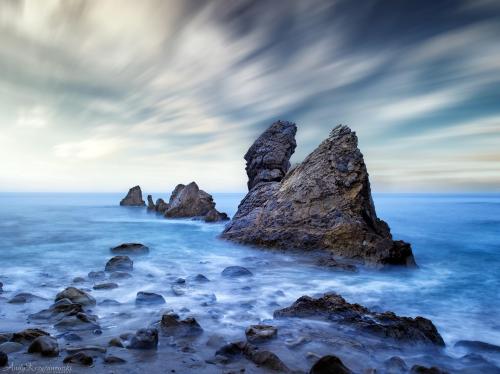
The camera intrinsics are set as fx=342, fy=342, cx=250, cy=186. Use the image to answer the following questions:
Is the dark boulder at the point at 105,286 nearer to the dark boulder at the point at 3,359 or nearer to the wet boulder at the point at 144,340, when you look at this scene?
the wet boulder at the point at 144,340

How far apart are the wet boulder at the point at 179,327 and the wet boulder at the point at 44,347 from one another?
1.75m

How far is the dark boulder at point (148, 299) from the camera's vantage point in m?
8.21

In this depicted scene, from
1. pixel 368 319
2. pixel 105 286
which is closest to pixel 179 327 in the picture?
pixel 368 319

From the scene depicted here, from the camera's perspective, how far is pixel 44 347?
5.13 metres

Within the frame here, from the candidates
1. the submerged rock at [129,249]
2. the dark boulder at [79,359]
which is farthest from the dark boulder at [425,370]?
the submerged rock at [129,249]

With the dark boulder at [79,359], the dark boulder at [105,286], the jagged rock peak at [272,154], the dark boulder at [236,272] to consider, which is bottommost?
the dark boulder at [105,286]

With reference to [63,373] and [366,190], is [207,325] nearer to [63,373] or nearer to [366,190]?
[63,373]

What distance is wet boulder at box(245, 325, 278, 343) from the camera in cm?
595

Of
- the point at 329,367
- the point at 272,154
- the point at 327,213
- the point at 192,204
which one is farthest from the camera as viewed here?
A: the point at 192,204

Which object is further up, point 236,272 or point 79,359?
point 236,272

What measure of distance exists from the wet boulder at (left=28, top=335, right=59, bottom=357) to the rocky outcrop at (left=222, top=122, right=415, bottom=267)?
438 inches

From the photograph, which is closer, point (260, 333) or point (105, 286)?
point (260, 333)

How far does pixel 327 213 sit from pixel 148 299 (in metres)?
9.69

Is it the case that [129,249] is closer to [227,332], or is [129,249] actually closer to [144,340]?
[227,332]
